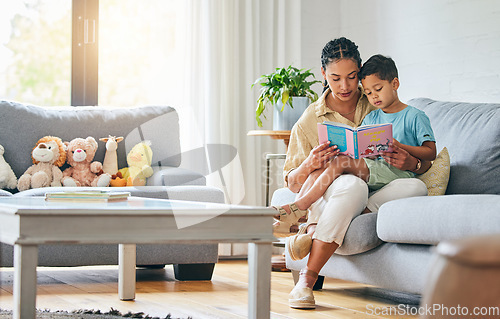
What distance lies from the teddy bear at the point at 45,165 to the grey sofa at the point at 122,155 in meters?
0.07

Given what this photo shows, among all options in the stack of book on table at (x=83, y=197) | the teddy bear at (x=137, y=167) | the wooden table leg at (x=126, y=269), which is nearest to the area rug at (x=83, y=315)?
the wooden table leg at (x=126, y=269)

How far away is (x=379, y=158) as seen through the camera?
7.76ft

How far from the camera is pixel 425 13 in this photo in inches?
142

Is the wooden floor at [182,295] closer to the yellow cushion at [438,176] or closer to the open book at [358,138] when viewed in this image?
the yellow cushion at [438,176]

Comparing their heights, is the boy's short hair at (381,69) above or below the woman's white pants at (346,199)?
above

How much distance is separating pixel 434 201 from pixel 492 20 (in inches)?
63.3

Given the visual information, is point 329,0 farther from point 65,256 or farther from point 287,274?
point 65,256

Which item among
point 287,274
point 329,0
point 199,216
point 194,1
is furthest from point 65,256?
point 329,0

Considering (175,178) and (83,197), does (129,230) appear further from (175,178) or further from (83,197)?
(175,178)

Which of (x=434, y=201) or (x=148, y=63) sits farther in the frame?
(x=148, y=63)

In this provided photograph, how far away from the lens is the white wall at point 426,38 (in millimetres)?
3223

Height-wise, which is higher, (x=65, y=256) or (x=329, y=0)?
(x=329, y=0)

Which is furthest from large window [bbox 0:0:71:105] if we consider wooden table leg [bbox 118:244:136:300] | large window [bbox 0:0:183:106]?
wooden table leg [bbox 118:244:136:300]

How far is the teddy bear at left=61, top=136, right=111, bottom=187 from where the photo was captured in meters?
3.11
